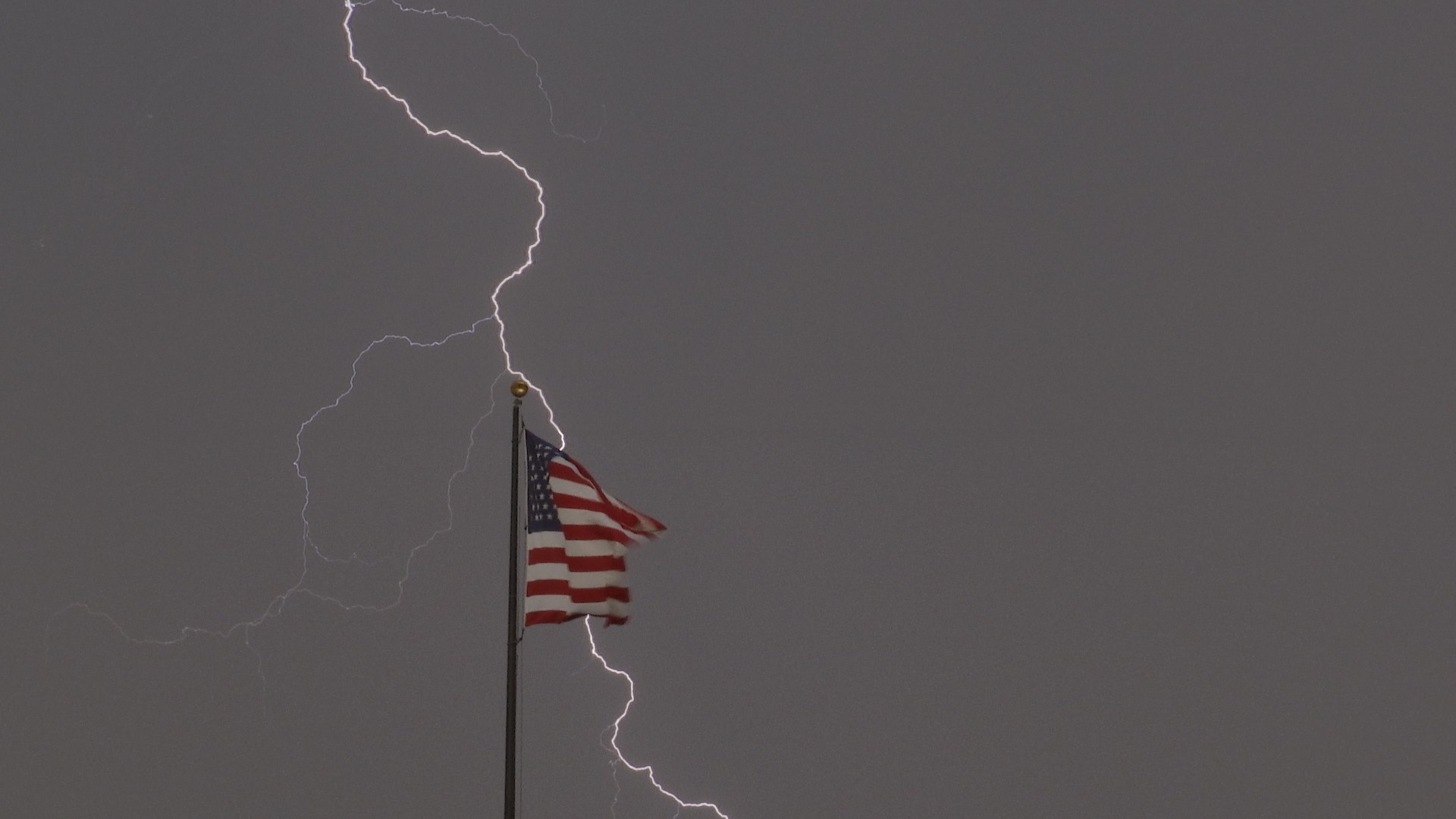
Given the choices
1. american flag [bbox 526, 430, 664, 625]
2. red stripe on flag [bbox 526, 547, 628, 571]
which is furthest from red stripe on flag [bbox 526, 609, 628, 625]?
red stripe on flag [bbox 526, 547, 628, 571]

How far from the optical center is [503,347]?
5621 mm

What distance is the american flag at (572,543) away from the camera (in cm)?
374

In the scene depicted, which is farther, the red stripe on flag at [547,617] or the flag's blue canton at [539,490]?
the flag's blue canton at [539,490]

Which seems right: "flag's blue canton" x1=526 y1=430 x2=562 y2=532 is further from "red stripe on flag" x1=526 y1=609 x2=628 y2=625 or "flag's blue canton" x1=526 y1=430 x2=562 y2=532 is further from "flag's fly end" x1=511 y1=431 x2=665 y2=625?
"red stripe on flag" x1=526 y1=609 x2=628 y2=625

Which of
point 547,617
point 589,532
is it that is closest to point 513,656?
point 547,617

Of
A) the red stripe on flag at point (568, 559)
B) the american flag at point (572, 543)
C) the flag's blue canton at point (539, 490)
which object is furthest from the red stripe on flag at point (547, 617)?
the flag's blue canton at point (539, 490)

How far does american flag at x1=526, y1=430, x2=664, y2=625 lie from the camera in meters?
3.74

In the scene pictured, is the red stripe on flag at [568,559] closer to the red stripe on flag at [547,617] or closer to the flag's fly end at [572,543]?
the flag's fly end at [572,543]

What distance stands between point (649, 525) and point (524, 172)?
2203 mm

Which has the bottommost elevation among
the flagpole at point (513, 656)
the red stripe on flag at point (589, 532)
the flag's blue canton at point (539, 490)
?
the flagpole at point (513, 656)

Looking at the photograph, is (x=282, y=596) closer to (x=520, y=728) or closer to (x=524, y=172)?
(x=520, y=728)

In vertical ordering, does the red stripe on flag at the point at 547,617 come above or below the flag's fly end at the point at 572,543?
below

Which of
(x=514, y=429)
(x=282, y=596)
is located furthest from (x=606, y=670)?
(x=514, y=429)

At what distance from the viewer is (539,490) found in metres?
3.85
